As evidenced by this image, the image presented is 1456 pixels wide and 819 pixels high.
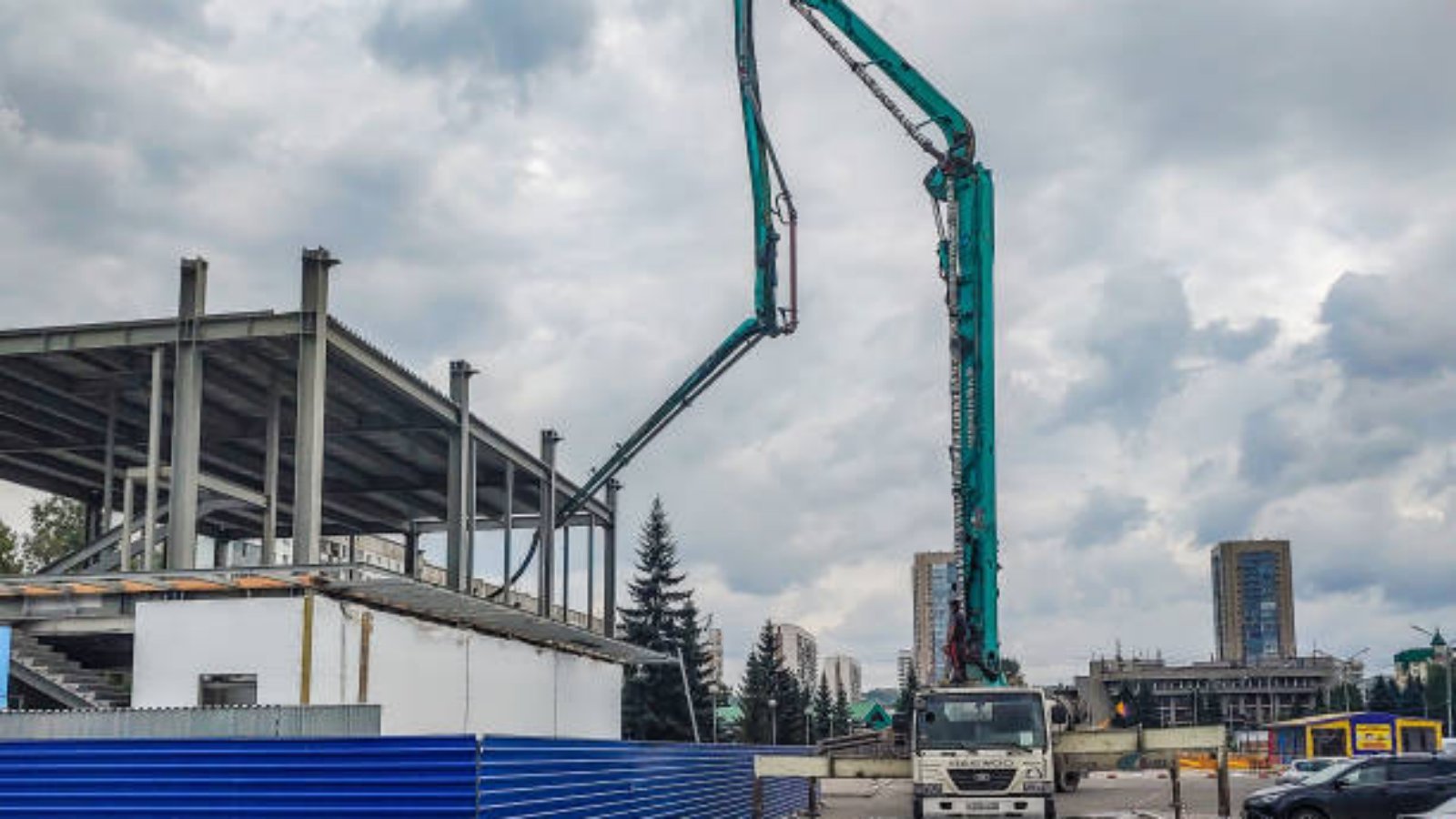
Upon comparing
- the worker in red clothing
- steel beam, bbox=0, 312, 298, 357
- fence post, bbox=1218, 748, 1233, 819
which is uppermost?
steel beam, bbox=0, 312, 298, 357

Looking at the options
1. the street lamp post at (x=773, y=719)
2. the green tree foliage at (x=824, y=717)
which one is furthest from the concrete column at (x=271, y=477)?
the green tree foliage at (x=824, y=717)

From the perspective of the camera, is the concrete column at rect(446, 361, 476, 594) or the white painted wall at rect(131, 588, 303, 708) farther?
the concrete column at rect(446, 361, 476, 594)

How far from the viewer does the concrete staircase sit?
3048cm

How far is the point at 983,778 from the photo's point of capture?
2239cm

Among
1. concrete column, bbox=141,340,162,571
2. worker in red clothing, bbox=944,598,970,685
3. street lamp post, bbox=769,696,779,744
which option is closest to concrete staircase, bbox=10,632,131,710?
concrete column, bbox=141,340,162,571

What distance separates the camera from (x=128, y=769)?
16.4 metres

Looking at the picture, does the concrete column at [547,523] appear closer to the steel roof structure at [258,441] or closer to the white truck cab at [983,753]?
the steel roof structure at [258,441]

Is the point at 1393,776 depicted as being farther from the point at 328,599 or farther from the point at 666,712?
the point at 666,712

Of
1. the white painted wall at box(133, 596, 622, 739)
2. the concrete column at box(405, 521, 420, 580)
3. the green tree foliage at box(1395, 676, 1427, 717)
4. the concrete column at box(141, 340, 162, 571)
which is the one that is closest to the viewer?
the white painted wall at box(133, 596, 622, 739)

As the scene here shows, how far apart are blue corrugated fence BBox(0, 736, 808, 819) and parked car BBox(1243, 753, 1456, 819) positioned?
1276 centimetres

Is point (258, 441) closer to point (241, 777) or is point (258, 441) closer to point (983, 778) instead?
point (983, 778)

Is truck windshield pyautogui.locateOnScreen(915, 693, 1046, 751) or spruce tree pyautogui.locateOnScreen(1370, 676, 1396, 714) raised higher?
truck windshield pyautogui.locateOnScreen(915, 693, 1046, 751)

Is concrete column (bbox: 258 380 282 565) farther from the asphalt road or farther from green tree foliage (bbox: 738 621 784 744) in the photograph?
green tree foliage (bbox: 738 621 784 744)

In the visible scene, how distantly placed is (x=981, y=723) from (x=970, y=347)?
27.6 feet
